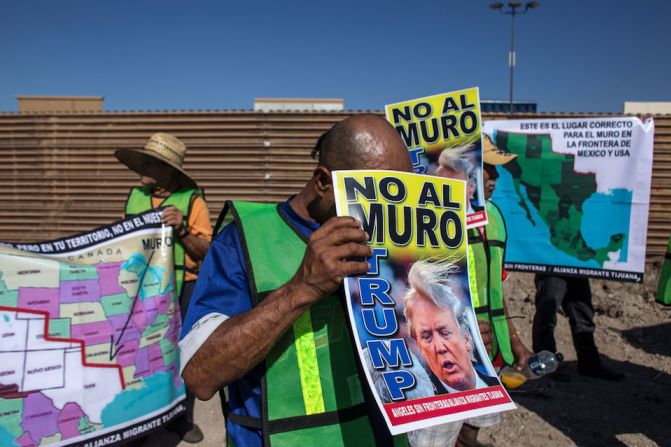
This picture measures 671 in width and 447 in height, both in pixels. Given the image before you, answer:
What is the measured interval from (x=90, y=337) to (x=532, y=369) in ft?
8.70

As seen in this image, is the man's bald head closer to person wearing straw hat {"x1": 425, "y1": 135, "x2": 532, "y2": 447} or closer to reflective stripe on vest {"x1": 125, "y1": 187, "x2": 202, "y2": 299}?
person wearing straw hat {"x1": 425, "y1": 135, "x2": 532, "y2": 447}

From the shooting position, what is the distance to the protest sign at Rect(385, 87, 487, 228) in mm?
2740

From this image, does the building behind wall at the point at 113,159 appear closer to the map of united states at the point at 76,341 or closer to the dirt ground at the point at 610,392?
the dirt ground at the point at 610,392

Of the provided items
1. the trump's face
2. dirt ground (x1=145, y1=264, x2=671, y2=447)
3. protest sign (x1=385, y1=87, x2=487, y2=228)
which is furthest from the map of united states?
the trump's face

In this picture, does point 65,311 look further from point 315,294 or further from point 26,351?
point 315,294

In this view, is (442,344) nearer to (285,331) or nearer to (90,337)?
(285,331)

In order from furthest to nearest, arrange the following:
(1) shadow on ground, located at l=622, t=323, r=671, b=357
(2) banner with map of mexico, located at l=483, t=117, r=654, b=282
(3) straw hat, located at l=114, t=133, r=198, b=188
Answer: (1) shadow on ground, located at l=622, t=323, r=671, b=357, (2) banner with map of mexico, located at l=483, t=117, r=654, b=282, (3) straw hat, located at l=114, t=133, r=198, b=188

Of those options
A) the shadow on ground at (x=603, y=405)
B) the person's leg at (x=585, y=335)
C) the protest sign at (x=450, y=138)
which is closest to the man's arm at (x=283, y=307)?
the protest sign at (x=450, y=138)

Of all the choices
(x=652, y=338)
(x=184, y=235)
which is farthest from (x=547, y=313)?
(x=184, y=235)

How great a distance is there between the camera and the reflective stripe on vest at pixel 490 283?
2.79 meters

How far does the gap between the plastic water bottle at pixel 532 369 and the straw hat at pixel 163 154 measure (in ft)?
8.66

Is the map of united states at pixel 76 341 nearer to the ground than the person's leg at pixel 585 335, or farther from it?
farther from it

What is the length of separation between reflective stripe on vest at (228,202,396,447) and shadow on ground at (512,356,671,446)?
360 centimetres

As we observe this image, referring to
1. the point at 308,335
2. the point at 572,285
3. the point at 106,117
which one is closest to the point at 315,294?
the point at 308,335
